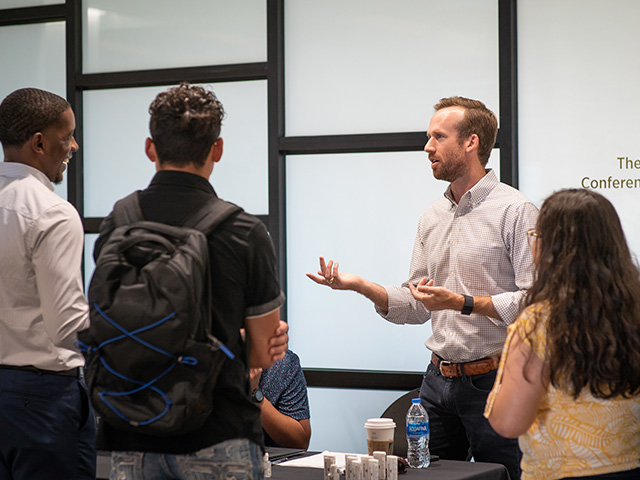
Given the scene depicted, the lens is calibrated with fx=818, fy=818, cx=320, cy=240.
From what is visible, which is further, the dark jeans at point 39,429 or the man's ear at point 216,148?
the dark jeans at point 39,429

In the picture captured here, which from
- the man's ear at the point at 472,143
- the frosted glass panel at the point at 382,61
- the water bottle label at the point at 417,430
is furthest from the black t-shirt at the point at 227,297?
the frosted glass panel at the point at 382,61

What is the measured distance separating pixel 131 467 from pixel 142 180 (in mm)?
3420

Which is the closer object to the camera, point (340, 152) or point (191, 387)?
point (191, 387)

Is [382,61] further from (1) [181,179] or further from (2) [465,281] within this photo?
(1) [181,179]

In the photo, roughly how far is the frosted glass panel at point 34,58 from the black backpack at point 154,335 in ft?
11.9

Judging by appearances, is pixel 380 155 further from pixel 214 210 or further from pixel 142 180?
pixel 214 210

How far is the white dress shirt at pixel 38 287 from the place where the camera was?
2463mm

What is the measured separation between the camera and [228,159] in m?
4.84

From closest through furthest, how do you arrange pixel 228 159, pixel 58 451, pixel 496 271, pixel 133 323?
1. pixel 133 323
2. pixel 58 451
3. pixel 496 271
4. pixel 228 159

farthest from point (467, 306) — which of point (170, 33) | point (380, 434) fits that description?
point (170, 33)

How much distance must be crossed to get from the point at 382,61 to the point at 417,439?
236 cm

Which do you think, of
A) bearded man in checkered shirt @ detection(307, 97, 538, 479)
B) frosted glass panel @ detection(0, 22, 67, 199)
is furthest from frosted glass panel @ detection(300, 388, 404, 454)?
frosted glass panel @ detection(0, 22, 67, 199)

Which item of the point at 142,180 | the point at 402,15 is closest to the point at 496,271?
the point at 402,15

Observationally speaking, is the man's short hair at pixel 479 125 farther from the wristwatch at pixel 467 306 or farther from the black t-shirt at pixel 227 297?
the black t-shirt at pixel 227 297
